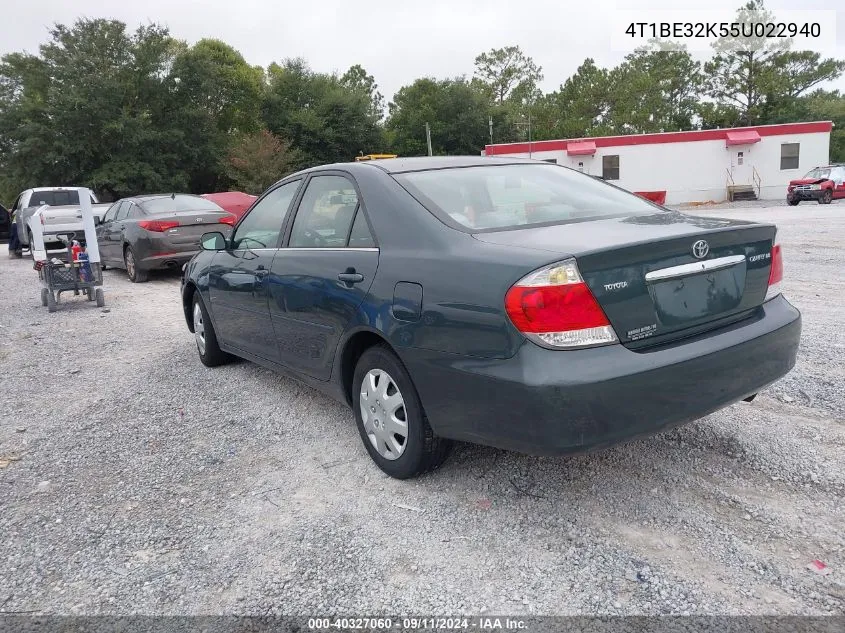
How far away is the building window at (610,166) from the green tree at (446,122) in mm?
26899

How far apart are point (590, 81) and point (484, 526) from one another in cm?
6987

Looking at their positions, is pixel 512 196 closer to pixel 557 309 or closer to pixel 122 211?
pixel 557 309

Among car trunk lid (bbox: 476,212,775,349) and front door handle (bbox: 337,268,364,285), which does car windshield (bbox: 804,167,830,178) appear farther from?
front door handle (bbox: 337,268,364,285)

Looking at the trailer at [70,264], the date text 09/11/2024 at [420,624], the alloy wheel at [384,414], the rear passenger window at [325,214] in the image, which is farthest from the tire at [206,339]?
the trailer at [70,264]

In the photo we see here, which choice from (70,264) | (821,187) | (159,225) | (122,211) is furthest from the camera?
(821,187)

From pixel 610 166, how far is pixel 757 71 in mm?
30245

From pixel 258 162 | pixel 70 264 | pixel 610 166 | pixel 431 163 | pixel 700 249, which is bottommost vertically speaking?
pixel 70 264

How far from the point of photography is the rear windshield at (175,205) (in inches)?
448

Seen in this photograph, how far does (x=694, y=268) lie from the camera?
2.88m

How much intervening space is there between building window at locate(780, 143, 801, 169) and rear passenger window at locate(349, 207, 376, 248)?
35815mm

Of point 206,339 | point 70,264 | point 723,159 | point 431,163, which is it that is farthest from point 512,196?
point 723,159

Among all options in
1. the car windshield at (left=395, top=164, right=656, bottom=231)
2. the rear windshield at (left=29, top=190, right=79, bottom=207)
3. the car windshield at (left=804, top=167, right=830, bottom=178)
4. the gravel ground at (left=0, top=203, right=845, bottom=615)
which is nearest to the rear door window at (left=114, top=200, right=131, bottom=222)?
the rear windshield at (left=29, top=190, right=79, bottom=207)

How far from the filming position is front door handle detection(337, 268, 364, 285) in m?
3.46

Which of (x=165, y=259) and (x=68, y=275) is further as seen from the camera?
(x=165, y=259)
